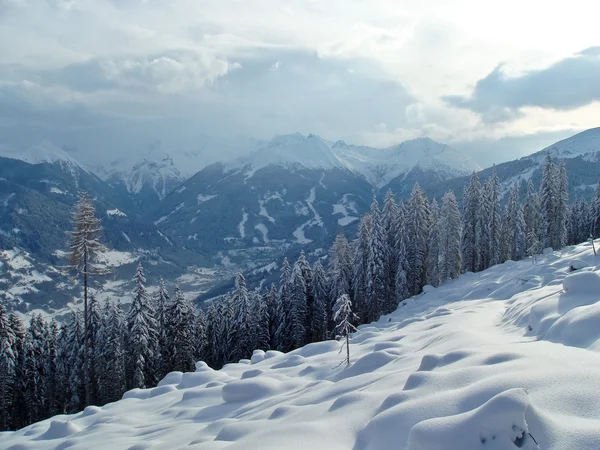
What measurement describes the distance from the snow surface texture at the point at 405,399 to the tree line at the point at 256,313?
68.6ft

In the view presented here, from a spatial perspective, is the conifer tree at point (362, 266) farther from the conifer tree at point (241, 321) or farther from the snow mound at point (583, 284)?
the snow mound at point (583, 284)

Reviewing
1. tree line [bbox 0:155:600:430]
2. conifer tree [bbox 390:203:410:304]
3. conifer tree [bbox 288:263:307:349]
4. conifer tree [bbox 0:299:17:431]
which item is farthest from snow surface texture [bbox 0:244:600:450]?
conifer tree [bbox 288:263:307:349]

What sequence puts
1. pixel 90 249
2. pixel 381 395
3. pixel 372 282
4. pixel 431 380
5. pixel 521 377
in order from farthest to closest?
pixel 372 282
pixel 90 249
pixel 381 395
pixel 431 380
pixel 521 377

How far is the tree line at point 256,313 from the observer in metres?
39.4

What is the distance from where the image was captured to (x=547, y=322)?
11.3 meters

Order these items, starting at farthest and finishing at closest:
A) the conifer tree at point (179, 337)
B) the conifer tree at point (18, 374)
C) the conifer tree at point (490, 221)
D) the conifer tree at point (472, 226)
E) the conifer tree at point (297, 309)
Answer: the conifer tree at point (490, 221)
the conifer tree at point (472, 226)
the conifer tree at point (297, 309)
the conifer tree at point (179, 337)
the conifer tree at point (18, 374)

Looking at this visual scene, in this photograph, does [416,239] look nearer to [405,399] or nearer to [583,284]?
[583,284]

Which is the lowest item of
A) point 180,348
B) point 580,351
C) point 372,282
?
point 180,348

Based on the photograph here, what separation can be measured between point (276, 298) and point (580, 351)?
43.0 meters

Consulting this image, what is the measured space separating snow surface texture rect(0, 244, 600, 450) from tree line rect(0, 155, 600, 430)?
2091 cm

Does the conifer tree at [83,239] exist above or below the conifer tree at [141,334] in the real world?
above

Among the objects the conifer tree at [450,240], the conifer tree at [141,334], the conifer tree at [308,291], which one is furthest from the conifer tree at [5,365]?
the conifer tree at [450,240]

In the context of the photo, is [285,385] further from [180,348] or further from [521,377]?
[180,348]

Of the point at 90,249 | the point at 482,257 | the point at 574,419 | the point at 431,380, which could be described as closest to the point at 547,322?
the point at 431,380
